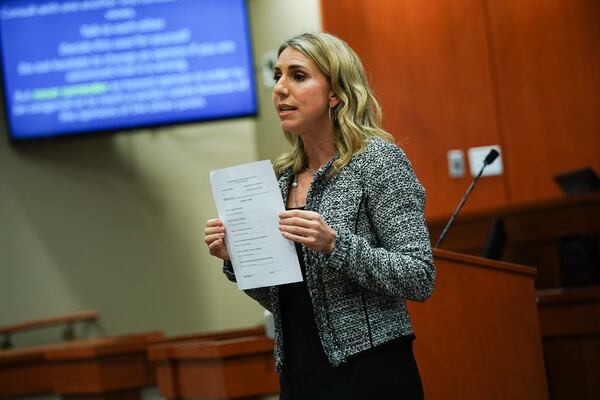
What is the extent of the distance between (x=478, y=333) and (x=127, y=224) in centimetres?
416

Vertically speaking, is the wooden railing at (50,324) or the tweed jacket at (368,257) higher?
the tweed jacket at (368,257)

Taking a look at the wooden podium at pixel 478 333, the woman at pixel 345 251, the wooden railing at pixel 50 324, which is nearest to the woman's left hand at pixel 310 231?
the woman at pixel 345 251

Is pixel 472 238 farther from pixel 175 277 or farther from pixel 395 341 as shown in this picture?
pixel 395 341

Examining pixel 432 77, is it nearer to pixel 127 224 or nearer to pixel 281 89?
pixel 127 224

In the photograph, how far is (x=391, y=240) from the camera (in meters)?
1.92

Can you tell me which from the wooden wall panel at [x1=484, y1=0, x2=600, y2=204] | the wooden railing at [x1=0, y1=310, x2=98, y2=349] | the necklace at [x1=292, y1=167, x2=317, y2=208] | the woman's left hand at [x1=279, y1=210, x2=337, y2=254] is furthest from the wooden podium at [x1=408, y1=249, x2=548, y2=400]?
the wooden railing at [x1=0, y1=310, x2=98, y2=349]

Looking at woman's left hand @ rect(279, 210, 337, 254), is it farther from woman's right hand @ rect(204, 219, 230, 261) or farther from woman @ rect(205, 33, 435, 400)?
woman's right hand @ rect(204, 219, 230, 261)

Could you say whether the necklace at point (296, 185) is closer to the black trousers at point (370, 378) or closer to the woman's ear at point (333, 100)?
the woman's ear at point (333, 100)

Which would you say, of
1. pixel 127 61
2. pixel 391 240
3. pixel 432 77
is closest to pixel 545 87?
pixel 432 77

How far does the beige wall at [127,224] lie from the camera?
6574 mm

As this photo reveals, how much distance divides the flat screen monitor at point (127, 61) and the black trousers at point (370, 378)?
4441 mm

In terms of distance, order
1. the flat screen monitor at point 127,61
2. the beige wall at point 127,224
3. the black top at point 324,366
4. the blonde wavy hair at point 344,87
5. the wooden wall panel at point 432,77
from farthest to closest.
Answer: the beige wall at point 127,224
the flat screen monitor at point 127,61
the wooden wall panel at point 432,77
the blonde wavy hair at point 344,87
the black top at point 324,366

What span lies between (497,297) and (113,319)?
4.17m

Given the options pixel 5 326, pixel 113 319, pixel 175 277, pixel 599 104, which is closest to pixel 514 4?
pixel 599 104
